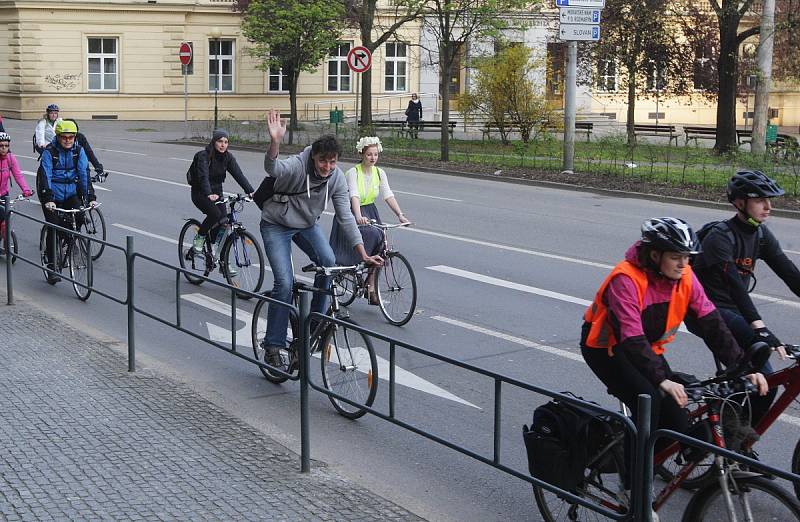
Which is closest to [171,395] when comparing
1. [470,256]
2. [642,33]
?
[470,256]

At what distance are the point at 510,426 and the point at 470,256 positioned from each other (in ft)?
29.6

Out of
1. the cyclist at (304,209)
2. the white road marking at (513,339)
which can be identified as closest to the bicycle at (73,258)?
the cyclist at (304,209)

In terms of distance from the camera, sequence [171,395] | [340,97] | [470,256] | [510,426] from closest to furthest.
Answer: [510,426] < [171,395] < [470,256] < [340,97]

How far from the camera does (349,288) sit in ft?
34.2

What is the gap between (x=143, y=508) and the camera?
547cm

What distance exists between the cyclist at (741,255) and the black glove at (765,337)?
0.12 feet

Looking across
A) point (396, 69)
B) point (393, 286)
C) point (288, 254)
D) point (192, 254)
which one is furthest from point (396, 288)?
point (396, 69)

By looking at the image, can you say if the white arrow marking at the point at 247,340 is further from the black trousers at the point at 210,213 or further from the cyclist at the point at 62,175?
the cyclist at the point at 62,175

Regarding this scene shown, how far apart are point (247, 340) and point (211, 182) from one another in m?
5.01

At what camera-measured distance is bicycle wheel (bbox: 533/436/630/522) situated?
470cm

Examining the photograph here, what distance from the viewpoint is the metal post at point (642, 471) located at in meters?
4.19

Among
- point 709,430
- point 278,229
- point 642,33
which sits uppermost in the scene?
point 642,33

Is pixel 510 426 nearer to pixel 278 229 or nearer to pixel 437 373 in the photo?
pixel 437 373

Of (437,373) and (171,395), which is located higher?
(437,373)
